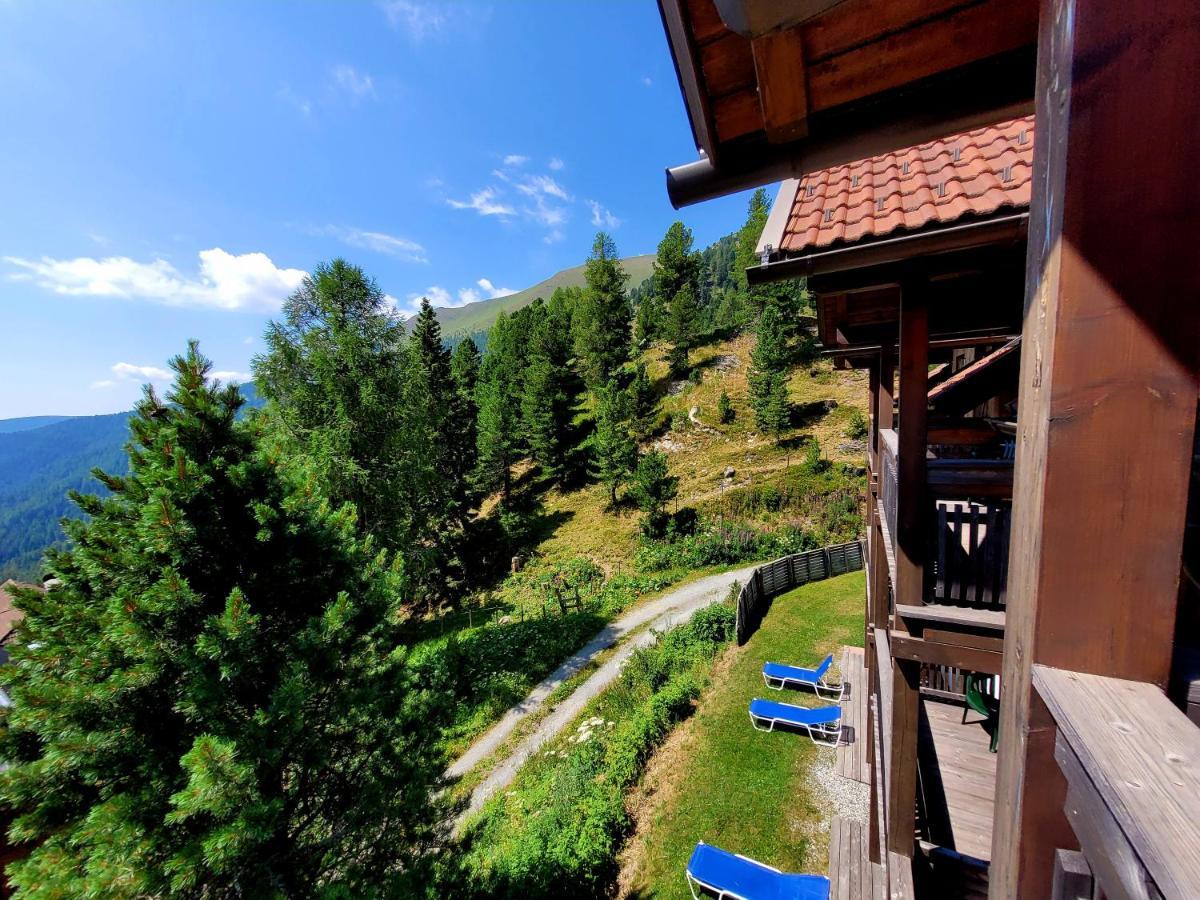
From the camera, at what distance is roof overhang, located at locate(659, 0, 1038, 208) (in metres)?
1.49

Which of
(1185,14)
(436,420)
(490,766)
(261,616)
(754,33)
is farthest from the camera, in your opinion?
(436,420)

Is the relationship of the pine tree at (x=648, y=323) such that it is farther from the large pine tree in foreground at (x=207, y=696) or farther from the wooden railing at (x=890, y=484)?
the large pine tree in foreground at (x=207, y=696)

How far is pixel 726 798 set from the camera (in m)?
8.15

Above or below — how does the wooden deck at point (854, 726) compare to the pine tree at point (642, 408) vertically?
below

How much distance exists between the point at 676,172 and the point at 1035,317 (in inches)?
59.3

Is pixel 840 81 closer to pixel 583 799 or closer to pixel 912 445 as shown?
pixel 912 445

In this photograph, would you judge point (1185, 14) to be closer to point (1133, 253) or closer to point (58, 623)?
point (1133, 253)

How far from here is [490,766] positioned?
1065cm

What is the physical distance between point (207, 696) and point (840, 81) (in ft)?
19.4

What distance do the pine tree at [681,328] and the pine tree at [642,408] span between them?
16.8ft

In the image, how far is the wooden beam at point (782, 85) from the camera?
1481mm

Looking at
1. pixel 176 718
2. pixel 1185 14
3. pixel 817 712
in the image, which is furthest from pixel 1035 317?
pixel 817 712

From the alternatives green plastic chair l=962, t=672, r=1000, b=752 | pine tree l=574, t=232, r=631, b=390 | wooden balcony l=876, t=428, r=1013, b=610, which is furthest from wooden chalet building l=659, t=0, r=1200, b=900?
pine tree l=574, t=232, r=631, b=390

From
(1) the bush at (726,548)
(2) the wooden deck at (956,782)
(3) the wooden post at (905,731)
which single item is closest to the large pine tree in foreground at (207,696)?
(3) the wooden post at (905,731)
